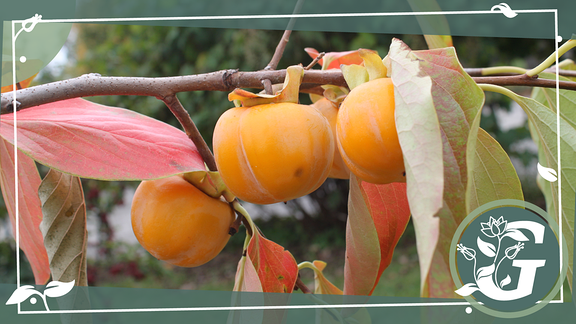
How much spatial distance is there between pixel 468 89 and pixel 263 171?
17 centimetres

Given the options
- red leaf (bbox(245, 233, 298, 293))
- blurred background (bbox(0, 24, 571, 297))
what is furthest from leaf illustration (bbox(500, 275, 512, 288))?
blurred background (bbox(0, 24, 571, 297))

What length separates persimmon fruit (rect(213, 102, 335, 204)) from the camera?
1.04 ft

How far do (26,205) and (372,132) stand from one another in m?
0.46

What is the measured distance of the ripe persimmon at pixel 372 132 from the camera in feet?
0.94

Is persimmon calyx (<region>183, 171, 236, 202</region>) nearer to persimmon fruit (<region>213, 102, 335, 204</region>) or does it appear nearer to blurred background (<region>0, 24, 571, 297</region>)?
persimmon fruit (<region>213, 102, 335, 204</region>)

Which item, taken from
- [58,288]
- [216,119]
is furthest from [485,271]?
[216,119]

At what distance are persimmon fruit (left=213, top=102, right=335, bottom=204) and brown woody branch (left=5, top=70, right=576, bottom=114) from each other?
0.05m

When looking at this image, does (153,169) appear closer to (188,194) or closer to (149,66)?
(188,194)

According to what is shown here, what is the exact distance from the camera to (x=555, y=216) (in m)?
0.44

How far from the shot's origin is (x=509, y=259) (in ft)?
1.18

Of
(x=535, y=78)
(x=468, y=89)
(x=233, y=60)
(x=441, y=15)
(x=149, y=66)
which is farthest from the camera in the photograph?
(x=149, y=66)

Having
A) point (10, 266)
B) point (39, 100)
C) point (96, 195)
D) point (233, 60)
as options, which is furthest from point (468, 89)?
point (10, 266)

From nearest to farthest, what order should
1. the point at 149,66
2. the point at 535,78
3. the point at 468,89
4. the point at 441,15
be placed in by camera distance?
the point at 468,89 < the point at 535,78 < the point at 441,15 < the point at 149,66

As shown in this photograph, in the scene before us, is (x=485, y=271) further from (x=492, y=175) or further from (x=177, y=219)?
(x=177, y=219)
